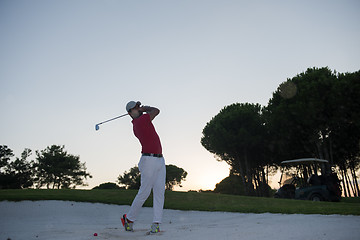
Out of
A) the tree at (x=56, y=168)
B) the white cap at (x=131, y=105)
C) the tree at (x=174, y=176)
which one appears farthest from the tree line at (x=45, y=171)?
the white cap at (x=131, y=105)

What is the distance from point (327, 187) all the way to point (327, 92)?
34.4 feet

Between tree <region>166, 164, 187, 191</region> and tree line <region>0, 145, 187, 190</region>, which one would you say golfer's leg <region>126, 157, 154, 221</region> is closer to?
tree line <region>0, 145, 187, 190</region>

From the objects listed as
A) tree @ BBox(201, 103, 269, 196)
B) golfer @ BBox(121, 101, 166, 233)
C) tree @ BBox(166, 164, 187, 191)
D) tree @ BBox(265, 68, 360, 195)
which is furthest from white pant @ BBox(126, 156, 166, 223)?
tree @ BBox(166, 164, 187, 191)

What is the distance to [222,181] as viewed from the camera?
50.6m

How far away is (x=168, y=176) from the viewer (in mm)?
56062

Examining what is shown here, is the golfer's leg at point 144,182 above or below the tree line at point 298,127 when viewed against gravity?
below

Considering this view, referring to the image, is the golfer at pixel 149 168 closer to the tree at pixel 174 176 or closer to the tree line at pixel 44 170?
the tree line at pixel 44 170

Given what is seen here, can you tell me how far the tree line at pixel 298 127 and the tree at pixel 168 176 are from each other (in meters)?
21.7

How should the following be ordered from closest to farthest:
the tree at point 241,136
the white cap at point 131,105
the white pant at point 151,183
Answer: the white pant at point 151,183, the white cap at point 131,105, the tree at point 241,136

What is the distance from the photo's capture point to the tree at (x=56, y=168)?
3969cm

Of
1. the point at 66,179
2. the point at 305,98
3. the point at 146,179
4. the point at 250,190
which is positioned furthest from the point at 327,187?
the point at 66,179

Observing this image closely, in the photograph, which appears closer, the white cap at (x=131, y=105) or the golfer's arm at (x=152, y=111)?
the golfer's arm at (x=152, y=111)

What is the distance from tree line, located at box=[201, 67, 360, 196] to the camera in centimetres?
2273

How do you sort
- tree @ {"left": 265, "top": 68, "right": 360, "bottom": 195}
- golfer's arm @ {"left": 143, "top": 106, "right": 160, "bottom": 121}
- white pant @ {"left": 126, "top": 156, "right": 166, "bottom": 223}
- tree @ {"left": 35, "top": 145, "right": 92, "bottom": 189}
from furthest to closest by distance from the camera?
tree @ {"left": 35, "top": 145, "right": 92, "bottom": 189}, tree @ {"left": 265, "top": 68, "right": 360, "bottom": 195}, golfer's arm @ {"left": 143, "top": 106, "right": 160, "bottom": 121}, white pant @ {"left": 126, "top": 156, "right": 166, "bottom": 223}
